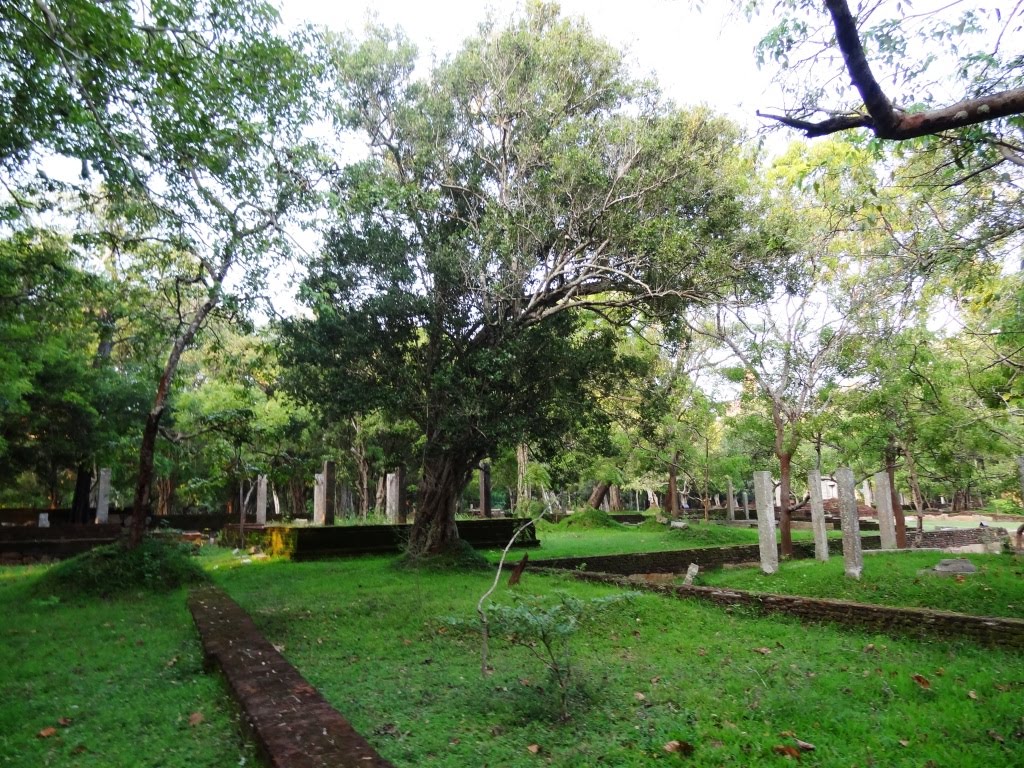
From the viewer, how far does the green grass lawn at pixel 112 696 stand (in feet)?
13.9

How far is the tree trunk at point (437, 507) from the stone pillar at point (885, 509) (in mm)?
8331

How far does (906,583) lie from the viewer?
920cm

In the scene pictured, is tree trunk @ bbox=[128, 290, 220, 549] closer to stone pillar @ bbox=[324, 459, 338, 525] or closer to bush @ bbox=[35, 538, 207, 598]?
bush @ bbox=[35, 538, 207, 598]

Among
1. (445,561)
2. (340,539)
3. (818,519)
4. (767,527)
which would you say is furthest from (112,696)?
(818,519)

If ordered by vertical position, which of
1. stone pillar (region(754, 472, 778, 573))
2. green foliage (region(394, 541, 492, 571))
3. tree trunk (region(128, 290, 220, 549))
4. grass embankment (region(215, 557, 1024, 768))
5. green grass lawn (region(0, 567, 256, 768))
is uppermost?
tree trunk (region(128, 290, 220, 549))

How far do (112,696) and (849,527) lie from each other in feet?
31.2

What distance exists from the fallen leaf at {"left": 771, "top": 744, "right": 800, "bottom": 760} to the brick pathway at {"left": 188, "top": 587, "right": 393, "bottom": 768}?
7.43 ft

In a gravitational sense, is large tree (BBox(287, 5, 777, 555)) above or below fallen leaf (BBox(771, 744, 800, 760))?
above

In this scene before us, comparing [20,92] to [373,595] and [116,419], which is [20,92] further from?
[116,419]

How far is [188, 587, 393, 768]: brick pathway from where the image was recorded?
346cm

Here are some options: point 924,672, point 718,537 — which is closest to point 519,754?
point 924,672

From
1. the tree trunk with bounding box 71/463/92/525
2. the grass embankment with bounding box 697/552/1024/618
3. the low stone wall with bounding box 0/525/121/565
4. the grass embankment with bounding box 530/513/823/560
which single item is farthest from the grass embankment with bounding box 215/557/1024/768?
the tree trunk with bounding box 71/463/92/525

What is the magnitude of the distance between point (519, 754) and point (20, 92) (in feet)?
29.7

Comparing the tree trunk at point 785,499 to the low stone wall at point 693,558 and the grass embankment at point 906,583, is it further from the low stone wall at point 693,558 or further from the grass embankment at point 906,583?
the grass embankment at point 906,583
